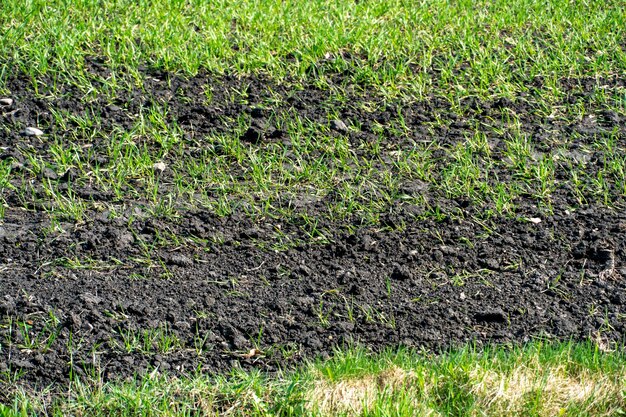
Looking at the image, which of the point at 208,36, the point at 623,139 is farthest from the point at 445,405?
the point at 208,36

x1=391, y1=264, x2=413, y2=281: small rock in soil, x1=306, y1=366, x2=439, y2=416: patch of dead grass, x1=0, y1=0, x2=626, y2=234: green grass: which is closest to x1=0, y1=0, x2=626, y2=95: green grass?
x1=0, y1=0, x2=626, y2=234: green grass

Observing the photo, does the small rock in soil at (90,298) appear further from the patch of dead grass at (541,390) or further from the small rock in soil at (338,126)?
the small rock in soil at (338,126)

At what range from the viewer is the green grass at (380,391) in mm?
3133

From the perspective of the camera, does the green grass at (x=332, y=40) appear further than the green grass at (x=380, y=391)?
Yes

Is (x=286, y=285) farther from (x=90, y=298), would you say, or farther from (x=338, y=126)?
(x=338, y=126)

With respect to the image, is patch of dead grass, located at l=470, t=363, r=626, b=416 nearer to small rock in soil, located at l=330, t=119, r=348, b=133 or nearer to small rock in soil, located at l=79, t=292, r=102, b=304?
small rock in soil, located at l=79, t=292, r=102, b=304

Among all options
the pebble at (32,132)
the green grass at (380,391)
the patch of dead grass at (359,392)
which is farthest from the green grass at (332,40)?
the patch of dead grass at (359,392)

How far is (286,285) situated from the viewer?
3.91 metres

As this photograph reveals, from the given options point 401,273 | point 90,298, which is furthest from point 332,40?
point 90,298

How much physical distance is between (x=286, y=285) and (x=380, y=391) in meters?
0.83

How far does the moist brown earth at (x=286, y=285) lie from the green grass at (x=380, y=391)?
0.49 ft

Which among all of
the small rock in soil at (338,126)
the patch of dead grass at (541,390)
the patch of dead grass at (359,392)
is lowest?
the patch of dead grass at (359,392)

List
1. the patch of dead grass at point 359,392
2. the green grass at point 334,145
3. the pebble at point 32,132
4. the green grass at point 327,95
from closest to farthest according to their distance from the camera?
the patch of dead grass at point 359,392, the green grass at point 334,145, the green grass at point 327,95, the pebble at point 32,132

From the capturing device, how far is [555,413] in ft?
10.3
